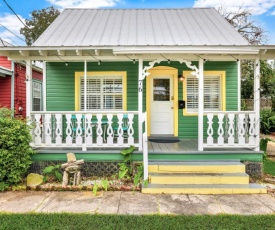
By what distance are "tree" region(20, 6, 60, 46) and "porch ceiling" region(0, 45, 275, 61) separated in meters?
19.6

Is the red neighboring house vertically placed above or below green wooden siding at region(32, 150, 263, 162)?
above

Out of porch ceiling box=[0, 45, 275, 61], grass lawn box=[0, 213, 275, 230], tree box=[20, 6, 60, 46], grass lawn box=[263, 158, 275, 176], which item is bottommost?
grass lawn box=[0, 213, 275, 230]

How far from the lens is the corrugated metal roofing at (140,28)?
6.30 meters

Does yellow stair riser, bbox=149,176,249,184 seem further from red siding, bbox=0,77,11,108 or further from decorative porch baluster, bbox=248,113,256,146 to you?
red siding, bbox=0,77,11,108

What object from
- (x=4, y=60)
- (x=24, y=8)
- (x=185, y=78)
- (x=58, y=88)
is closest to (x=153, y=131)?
(x=185, y=78)

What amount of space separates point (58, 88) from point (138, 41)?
276cm

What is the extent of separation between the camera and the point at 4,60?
31.5 ft

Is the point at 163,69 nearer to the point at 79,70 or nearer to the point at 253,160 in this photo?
the point at 79,70

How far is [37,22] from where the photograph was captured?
2305 cm

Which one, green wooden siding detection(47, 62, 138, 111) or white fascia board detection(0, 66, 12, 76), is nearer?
green wooden siding detection(47, 62, 138, 111)

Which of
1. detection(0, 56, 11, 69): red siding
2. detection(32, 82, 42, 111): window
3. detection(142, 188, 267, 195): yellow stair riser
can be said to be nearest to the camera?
detection(142, 188, 267, 195): yellow stair riser

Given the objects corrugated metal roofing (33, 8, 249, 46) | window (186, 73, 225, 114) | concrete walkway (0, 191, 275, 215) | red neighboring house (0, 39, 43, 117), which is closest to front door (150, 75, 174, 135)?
window (186, 73, 225, 114)

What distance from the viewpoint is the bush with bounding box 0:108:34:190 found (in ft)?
14.6

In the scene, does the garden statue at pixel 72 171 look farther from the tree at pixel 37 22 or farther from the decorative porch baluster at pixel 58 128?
the tree at pixel 37 22
